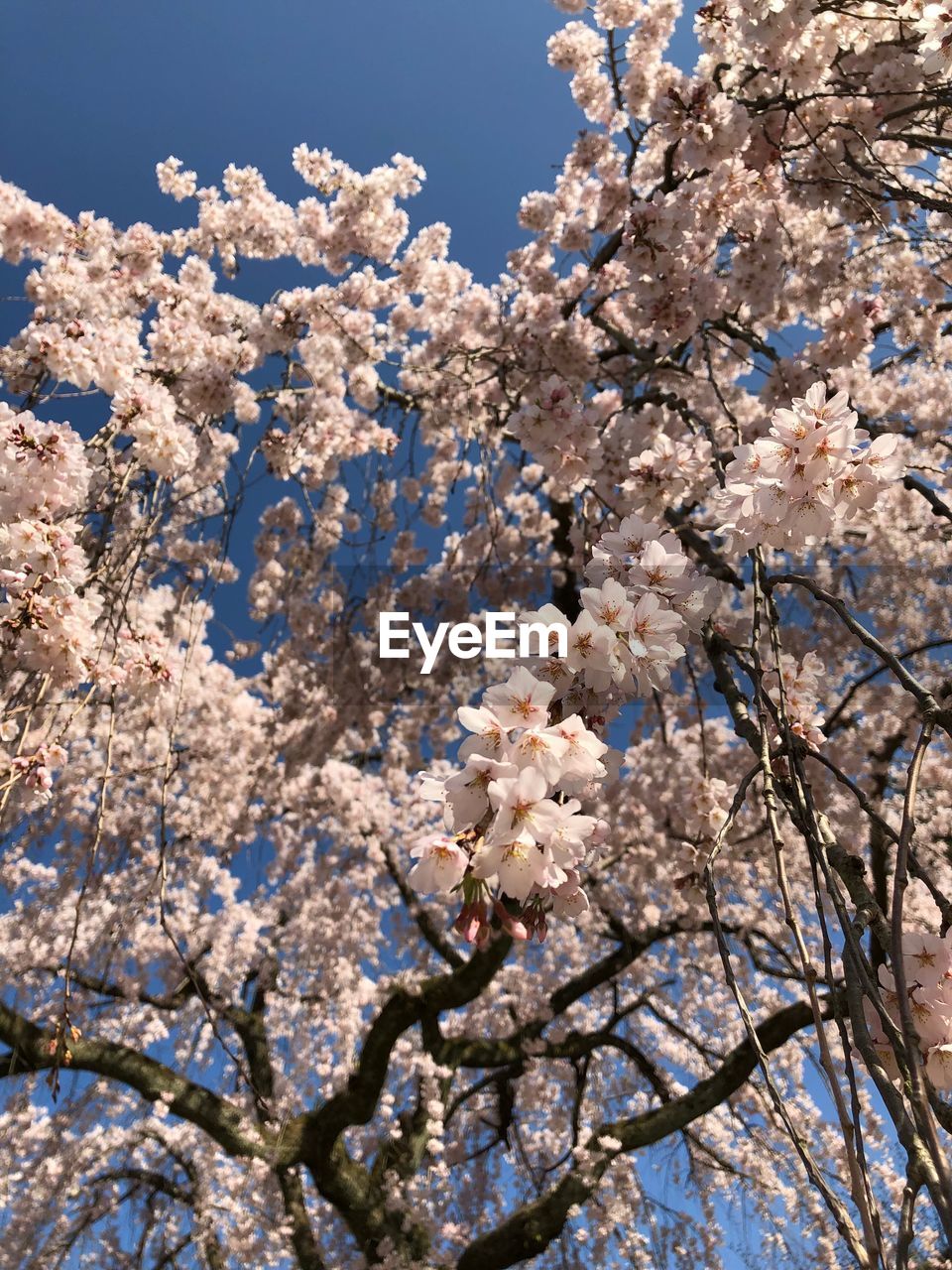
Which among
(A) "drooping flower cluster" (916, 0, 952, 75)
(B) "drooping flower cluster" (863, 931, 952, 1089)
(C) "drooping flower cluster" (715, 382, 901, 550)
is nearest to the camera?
(B) "drooping flower cluster" (863, 931, 952, 1089)

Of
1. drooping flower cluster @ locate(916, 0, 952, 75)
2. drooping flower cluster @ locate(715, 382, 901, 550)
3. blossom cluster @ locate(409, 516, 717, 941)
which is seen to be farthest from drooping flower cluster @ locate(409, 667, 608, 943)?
drooping flower cluster @ locate(916, 0, 952, 75)

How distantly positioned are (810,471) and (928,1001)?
0.81 m

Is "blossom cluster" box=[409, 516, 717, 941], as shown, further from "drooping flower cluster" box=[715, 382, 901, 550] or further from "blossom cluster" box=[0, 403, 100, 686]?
"blossom cluster" box=[0, 403, 100, 686]

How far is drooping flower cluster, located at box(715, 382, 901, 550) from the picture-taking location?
1288mm

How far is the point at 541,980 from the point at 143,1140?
354 centimetres

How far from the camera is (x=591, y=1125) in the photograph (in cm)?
695

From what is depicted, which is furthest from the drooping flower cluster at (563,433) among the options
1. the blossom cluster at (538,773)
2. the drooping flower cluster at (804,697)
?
the blossom cluster at (538,773)

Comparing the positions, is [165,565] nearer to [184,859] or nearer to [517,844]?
[517,844]

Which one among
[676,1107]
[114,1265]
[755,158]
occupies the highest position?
[755,158]

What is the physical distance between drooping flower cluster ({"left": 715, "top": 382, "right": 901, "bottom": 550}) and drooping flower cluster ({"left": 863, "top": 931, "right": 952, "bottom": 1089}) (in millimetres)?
655

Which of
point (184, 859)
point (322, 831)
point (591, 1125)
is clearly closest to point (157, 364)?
point (322, 831)

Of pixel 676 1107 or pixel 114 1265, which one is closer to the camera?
pixel 676 1107

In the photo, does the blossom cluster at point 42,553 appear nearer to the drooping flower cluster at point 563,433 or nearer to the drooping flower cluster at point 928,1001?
the drooping flower cluster at point 563,433

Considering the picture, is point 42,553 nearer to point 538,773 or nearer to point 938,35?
point 538,773
